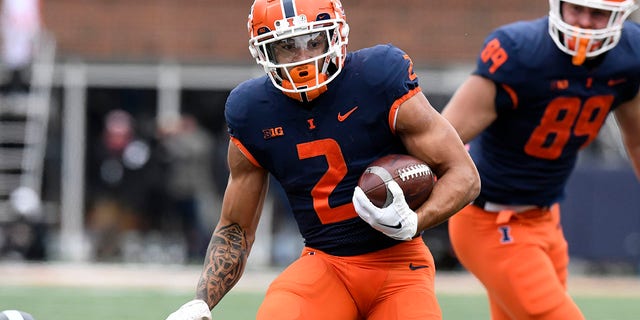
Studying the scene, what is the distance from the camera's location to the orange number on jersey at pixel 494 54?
16.5ft

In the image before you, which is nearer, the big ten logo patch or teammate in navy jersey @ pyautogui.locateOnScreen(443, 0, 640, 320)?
the big ten logo patch

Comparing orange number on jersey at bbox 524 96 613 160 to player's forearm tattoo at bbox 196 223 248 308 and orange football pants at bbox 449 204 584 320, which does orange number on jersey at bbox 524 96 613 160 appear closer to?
orange football pants at bbox 449 204 584 320

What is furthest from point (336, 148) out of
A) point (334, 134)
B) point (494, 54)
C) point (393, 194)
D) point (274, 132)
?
point (494, 54)

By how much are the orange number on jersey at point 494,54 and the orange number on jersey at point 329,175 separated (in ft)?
3.54

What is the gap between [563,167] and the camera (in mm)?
5258

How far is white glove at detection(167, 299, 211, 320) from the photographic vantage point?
4039 mm

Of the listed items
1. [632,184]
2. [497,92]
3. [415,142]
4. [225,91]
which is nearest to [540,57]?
[497,92]

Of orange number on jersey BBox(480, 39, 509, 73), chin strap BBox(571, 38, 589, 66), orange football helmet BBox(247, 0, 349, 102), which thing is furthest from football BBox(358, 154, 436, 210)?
chin strap BBox(571, 38, 589, 66)

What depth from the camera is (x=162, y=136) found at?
12.4 meters

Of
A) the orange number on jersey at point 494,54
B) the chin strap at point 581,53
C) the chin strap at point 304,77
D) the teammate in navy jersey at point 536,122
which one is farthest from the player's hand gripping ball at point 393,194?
the chin strap at point 581,53

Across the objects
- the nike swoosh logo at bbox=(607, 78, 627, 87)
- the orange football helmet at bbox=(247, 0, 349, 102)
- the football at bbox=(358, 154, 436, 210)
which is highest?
the orange football helmet at bbox=(247, 0, 349, 102)

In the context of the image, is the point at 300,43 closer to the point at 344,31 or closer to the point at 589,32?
the point at 344,31

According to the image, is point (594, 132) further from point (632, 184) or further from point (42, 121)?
→ point (42, 121)

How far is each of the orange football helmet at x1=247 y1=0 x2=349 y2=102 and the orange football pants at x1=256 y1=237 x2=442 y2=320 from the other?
2.08ft
